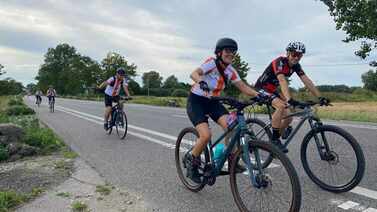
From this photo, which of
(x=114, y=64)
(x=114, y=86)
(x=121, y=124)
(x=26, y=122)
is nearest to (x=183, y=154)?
(x=121, y=124)

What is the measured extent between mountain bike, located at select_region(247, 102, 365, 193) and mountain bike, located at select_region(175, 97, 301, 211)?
0.85 metres

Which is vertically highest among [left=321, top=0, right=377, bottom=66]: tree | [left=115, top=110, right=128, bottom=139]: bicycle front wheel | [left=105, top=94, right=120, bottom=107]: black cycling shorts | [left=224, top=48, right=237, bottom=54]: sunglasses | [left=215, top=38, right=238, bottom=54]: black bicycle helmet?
[left=321, top=0, right=377, bottom=66]: tree

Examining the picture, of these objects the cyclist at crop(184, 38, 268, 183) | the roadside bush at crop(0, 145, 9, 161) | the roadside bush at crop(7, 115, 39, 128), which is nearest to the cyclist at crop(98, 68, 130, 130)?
the roadside bush at crop(7, 115, 39, 128)

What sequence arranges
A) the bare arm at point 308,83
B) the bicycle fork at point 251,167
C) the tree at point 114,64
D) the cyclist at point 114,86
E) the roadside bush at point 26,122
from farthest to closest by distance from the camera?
the tree at point 114,64, the roadside bush at point 26,122, the cyclist at point 114,86, the bare arm at point 308,83, the bicycle fork at point 251,167

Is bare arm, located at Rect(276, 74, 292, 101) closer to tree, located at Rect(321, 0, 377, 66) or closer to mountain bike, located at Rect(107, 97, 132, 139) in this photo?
mountain bike, located at Rect(107, 97, 132, 139)

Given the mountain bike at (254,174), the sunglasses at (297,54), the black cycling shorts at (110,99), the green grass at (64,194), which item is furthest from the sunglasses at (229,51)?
the black cycling shorts at (110,99)

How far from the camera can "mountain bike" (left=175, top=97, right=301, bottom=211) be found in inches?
127

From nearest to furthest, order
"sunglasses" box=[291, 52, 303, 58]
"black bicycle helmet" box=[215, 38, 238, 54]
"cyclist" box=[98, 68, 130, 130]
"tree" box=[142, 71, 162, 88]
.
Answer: "black bicycle helmet" box=[215, 38, 238, 54] → "sunglasses" box=[291, 52, 303, 58] → "cyclist" box=[98, 68, 130, 130] → "tree" box=[142, 71, 162, 88]

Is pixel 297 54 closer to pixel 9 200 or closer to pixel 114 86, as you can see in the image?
pixel 9 200

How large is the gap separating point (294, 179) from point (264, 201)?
21.5 inches

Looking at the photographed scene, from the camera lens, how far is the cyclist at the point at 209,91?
4.23 m

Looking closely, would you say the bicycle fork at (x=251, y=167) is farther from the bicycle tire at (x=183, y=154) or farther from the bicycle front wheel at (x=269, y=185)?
the bicycle tire at (x=183, y=154)

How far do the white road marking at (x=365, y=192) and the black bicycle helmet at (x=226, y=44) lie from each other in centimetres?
233

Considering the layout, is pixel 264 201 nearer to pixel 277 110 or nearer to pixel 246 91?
pixel 246 91
